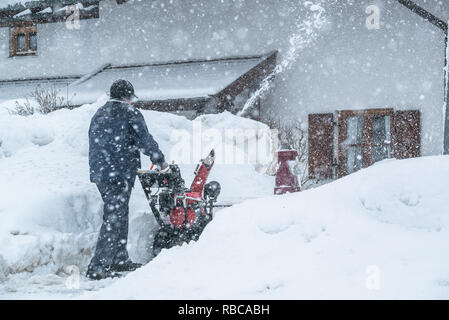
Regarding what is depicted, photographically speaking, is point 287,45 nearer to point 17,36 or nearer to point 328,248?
point 17,36

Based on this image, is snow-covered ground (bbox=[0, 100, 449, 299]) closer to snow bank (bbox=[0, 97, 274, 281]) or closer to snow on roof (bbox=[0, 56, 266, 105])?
snow bank (bbox=[0, 97, 274, 281])

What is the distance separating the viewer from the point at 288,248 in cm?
328

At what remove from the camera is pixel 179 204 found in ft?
17.1

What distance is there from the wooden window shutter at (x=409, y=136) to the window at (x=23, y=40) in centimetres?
1073

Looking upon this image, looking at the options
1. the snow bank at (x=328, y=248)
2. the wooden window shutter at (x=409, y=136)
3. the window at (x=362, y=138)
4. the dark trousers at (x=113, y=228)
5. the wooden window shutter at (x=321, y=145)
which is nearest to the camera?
the snow bank at (x=328, y=248)

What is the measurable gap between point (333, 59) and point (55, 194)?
28.7 feet

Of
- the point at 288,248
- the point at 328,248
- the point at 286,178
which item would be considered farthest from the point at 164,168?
the point at 328,248

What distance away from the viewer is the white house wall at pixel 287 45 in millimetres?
12289

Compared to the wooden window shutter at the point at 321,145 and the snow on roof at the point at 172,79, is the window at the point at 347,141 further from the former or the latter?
the snow on roof at the point at 172,79

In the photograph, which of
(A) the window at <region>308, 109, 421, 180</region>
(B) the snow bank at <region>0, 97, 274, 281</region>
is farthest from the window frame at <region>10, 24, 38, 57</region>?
(B) the snow bank at <region>0, 97, 274, 281</region>

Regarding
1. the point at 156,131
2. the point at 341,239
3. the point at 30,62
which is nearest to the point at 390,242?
the point at 341,239

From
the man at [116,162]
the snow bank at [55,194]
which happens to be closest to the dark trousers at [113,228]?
the man at [116,162]

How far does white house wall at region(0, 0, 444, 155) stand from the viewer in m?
12.3

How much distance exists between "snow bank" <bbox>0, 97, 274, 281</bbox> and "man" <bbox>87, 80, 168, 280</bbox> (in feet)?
2.00
